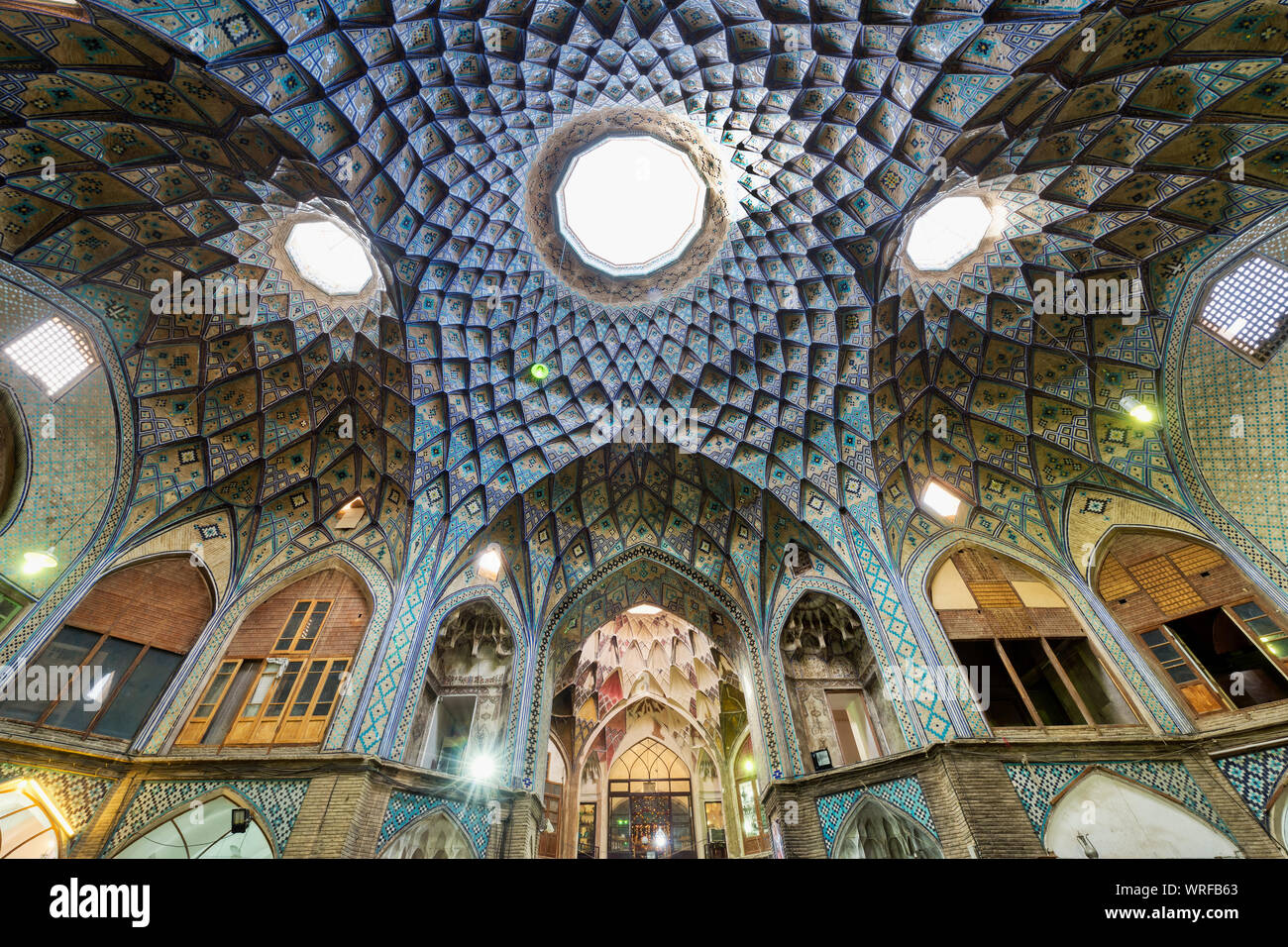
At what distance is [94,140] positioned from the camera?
8.90m

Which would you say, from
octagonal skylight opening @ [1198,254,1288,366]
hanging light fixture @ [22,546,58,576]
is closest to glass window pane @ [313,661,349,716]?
hanging light fixture @ [22,546,58,576]

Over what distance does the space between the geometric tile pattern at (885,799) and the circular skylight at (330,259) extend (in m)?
16.0

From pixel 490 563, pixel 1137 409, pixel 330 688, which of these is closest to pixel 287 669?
pixel 330 688

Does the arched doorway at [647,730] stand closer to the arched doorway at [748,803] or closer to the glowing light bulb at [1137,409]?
the arched doorway at [748,803]

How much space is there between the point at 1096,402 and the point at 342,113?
1642 centimetres

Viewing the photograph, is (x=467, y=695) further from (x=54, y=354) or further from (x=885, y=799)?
(x=54, y=354)

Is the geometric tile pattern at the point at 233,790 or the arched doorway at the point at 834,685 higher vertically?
the arched doorway at the point at 834,685

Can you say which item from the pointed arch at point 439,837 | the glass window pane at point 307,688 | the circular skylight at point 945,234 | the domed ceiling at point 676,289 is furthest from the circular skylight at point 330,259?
the circular skylight at point 945,234

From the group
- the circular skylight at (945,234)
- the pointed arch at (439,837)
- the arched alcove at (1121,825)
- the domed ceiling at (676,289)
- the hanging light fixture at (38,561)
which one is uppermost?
the circular skylight at (945,234)

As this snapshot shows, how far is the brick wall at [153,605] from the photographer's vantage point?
10766mm


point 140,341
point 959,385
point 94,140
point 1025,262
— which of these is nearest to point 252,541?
point 140,341

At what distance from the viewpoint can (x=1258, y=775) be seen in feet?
29.7

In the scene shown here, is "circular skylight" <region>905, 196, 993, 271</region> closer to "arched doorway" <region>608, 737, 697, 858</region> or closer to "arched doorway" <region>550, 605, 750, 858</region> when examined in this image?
"arched doorway" <region>550, 605, 750, 858</region>

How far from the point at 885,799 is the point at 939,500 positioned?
23.7ft
